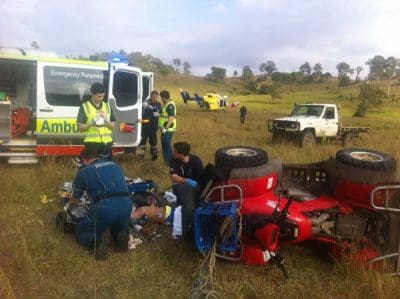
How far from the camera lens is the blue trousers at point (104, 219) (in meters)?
4.62

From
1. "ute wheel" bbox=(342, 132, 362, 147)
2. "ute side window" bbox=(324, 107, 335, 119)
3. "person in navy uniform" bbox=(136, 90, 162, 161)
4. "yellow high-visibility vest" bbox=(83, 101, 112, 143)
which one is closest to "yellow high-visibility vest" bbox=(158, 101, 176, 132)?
"person in navy uniform" bbox=(136, 90, 162, 161)

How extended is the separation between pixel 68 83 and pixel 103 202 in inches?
173

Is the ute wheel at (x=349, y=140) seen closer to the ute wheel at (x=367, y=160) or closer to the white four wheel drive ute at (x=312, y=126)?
the white four wheel drive ute at (x=312, y=126)

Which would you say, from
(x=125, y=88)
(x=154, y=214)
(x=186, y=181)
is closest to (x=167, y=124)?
(x=125, y=88)

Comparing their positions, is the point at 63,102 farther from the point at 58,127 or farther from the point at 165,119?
the point at 165,119

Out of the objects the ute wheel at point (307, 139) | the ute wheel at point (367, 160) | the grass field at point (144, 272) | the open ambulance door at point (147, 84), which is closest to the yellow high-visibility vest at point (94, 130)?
the grass field at point (144, 272)

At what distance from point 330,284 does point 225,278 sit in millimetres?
1014

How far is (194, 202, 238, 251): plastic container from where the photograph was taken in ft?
13.7

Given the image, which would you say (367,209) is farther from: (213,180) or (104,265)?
(104,265)

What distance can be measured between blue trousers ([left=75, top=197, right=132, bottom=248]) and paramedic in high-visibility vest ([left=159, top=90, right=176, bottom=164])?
4.48 meters

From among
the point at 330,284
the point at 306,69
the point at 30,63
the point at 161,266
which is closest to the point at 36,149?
the point at 30,63

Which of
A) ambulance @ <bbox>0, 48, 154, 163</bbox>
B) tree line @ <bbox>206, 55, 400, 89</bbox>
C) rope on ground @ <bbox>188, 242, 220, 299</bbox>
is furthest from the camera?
tree line @ <bbox>206, 55, 400, 89</bbox>

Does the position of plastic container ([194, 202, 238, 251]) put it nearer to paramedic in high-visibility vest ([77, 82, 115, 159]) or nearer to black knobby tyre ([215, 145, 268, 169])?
black knobby tyre ([215, 145, 268, 169])

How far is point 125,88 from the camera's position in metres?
8.91
